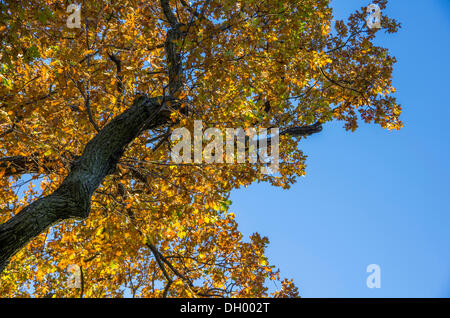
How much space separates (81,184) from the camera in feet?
14.0

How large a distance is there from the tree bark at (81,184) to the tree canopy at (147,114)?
0.02 metres

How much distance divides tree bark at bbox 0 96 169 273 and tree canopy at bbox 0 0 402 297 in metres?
0.02

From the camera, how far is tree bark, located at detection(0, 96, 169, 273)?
3428 millimetres

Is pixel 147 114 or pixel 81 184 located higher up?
pixel 147 114

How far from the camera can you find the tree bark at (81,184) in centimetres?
343

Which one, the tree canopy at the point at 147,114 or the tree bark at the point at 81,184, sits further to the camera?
the tree canopy at the point at 147,114

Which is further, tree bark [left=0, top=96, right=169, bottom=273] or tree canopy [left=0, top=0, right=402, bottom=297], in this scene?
tree canopy [left=0, top=0, right=402, bottom=297]

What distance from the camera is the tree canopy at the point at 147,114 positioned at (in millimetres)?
4859

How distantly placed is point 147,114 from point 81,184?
1.70 m

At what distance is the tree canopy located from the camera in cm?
486

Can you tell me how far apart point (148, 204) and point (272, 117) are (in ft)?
15.1
